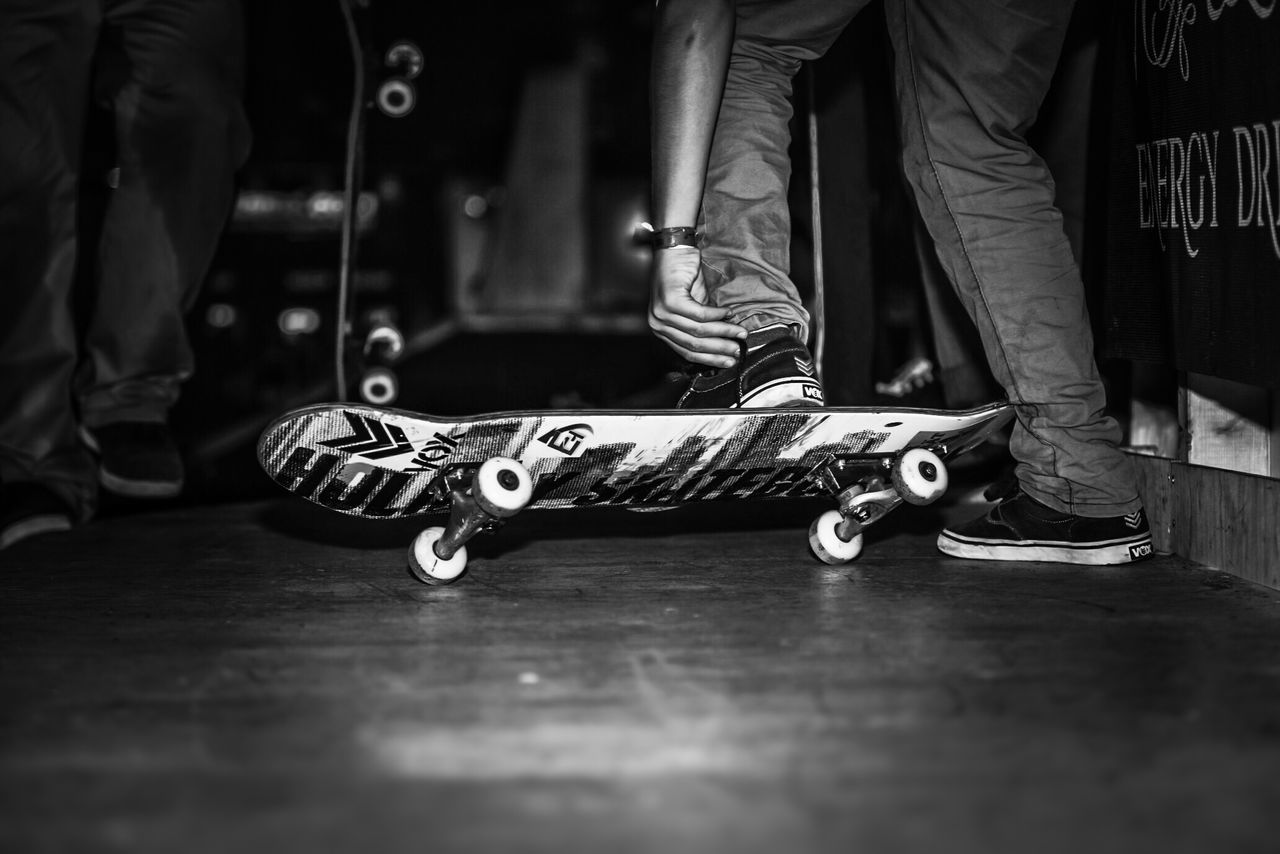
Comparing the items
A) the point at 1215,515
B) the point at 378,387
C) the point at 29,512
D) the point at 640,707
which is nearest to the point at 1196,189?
the point at 1215,515

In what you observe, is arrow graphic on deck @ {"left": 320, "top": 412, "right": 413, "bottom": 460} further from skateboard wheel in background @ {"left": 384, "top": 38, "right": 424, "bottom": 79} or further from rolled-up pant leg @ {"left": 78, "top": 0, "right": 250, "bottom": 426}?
skateboard wheel in background @ {"left": 384, "top": 38, "right": 424, "bottom": 79}

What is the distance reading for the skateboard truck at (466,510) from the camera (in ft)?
5.02

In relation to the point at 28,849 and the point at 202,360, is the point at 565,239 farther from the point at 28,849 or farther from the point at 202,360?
the point at 28,849

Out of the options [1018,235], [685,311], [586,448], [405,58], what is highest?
[405,58]

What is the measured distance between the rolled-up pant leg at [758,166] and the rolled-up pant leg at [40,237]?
4.55 ft

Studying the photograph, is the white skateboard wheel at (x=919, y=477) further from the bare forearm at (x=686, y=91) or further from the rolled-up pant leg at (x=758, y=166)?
the bare forearm at (x=686, y=91)

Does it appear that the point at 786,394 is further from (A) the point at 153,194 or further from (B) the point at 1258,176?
(A) the point at 153,194

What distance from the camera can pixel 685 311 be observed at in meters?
1.75

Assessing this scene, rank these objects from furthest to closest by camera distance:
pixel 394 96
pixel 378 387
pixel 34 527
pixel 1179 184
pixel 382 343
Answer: pixel 382 343, pixel 394 96, pixel 378 387, pixel 34 527, pixel 1179 184

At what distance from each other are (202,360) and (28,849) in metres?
5.14

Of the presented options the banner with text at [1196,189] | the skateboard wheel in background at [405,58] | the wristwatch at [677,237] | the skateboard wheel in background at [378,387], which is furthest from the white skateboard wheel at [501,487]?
the skateboard wheel in background at [405,58]

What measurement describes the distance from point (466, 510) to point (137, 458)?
1118mm

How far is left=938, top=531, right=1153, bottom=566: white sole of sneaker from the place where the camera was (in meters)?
1.82

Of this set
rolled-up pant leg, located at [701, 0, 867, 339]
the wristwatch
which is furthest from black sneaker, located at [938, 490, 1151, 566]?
the wristwatch
